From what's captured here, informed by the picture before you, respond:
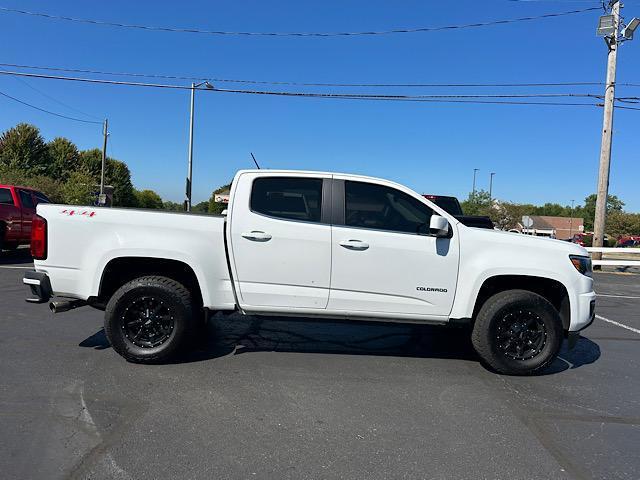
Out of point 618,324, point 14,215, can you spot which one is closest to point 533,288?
point 618,324

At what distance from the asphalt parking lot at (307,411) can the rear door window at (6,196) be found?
24.1ft

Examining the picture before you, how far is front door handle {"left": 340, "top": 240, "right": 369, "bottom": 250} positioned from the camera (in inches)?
181

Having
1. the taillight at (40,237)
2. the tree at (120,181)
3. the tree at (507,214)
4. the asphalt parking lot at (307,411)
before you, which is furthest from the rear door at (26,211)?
the tree at (507,214)

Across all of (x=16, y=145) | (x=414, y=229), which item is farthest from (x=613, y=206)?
(x=414, y=229)

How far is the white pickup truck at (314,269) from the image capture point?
4.62 m

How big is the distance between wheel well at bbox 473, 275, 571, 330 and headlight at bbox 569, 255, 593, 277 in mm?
253

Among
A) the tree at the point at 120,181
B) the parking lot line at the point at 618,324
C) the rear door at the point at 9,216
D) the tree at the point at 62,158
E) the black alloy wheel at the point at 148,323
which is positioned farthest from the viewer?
the tree at the point at 120,181

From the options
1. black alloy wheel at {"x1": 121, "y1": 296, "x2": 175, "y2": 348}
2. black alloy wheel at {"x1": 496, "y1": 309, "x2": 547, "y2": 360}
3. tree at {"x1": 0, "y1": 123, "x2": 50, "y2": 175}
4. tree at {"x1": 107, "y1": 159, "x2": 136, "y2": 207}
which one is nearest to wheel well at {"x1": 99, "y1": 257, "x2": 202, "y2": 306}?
black alloy wheel at {"x1": 121, "y1": 296, "x2": 175, "y2": 348}

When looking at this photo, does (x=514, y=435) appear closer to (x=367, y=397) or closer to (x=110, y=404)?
(x=367, y=397)

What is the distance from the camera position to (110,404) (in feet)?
12.5

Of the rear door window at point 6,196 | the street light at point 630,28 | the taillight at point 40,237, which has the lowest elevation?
the taillight at point 40,237

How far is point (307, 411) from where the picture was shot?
3.79 m

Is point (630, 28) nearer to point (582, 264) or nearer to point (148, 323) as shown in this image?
point (582, 264)

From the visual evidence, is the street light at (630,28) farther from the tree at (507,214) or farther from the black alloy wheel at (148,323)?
the tree at (507,214)
